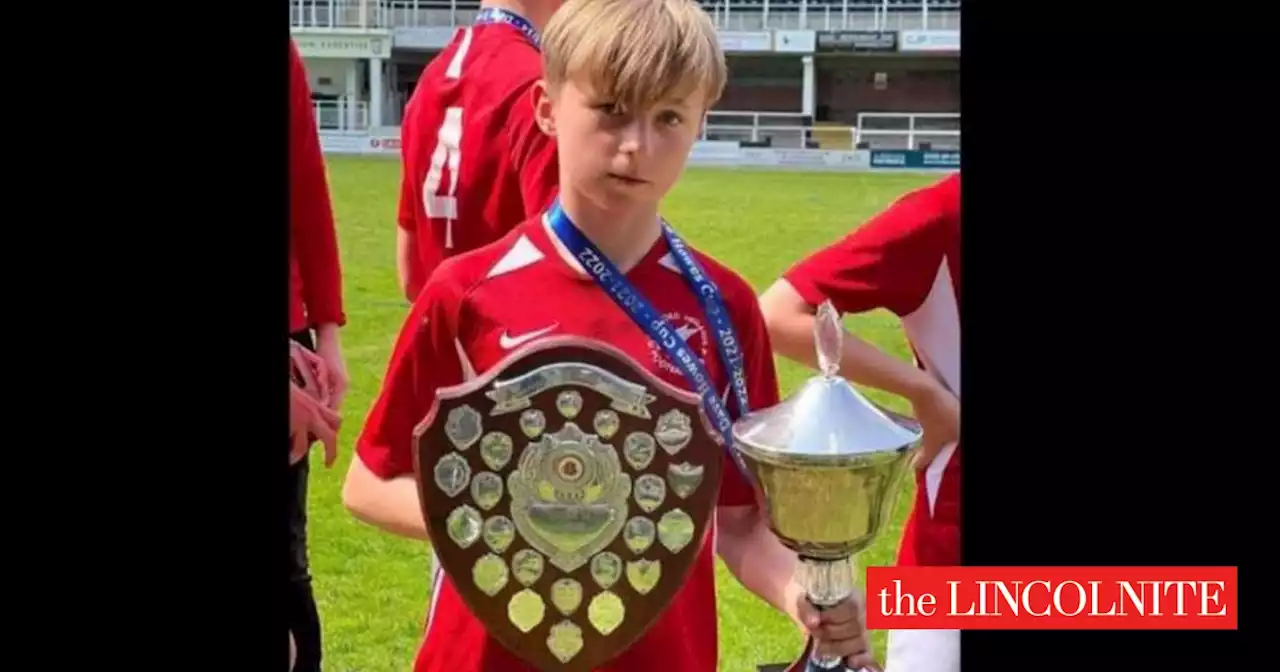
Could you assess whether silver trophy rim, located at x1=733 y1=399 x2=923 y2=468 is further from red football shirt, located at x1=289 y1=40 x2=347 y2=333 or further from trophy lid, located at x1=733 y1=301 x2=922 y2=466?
red football shirt, located at x1=289 y1=40 x2=347 y2=333

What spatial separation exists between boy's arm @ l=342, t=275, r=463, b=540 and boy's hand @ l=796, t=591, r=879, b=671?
0.38 m

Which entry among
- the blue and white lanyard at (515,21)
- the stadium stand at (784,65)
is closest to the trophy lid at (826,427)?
the stadium stand at (784,65)

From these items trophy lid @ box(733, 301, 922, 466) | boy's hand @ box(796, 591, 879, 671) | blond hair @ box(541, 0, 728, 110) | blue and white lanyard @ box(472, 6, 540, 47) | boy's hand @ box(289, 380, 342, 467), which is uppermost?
blue and white lanyard @ box(472, 6, 540, 47)

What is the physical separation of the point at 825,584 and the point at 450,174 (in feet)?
1.87

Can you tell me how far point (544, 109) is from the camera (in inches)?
50.9

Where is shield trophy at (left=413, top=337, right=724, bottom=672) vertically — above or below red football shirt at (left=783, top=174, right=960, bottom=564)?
below

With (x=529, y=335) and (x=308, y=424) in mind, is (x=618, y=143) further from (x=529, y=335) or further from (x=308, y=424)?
(x=308, y=424)

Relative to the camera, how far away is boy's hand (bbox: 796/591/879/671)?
1.25 m

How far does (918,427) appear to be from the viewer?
1.23 m

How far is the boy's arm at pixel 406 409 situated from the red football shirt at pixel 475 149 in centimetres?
13

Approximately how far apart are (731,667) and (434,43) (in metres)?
0.77

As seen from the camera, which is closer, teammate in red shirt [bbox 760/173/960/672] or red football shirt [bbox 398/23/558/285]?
red football shirt [bbox 398/23/558/285]

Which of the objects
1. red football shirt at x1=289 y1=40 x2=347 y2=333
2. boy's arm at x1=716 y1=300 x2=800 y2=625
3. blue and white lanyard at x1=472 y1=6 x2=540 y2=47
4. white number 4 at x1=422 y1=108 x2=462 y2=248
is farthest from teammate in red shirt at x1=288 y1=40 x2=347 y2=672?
boy's arm at x1=716 y1=300 x2=800 y2=625

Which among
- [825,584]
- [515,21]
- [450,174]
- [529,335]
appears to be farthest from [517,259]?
[825,584]
